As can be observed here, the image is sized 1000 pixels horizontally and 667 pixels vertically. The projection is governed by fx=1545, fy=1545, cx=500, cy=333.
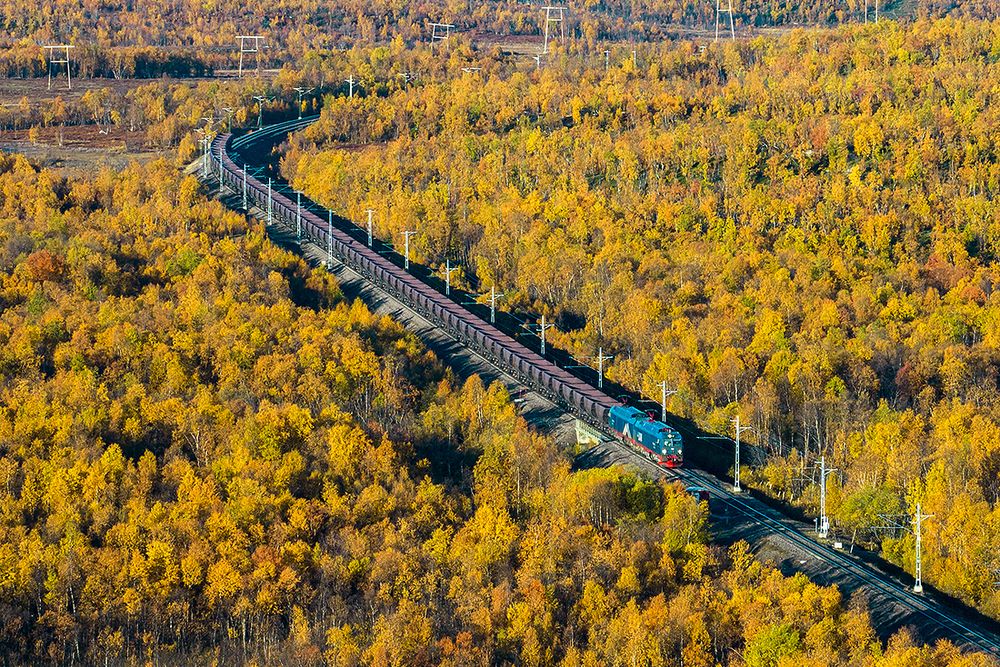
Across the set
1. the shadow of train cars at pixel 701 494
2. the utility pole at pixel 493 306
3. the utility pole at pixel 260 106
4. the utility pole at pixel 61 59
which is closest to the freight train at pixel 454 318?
the utility pole at pixel 493 306

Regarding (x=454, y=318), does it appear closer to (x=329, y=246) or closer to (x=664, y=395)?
(x=664, y=395)

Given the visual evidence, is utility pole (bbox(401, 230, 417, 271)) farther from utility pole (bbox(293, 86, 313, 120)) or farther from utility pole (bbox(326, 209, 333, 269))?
utility pole (bbox(293, 86, 313, 120))

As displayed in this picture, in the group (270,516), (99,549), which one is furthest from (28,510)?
(270,516)

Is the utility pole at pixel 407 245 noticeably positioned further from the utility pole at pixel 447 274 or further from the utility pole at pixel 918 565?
the utility pole at pixel 918 565

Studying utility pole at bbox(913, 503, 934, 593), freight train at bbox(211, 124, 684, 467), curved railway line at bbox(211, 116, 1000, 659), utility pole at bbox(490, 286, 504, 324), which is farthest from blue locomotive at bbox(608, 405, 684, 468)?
utility pole at bbox(490, 286, 504, 324)

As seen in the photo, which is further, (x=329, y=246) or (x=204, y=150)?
(x=204, y=150)

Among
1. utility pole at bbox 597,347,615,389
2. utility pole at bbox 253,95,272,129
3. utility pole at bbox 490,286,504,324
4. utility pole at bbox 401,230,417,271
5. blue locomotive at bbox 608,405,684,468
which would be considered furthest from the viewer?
utility pole at bbox 253,95,272,129

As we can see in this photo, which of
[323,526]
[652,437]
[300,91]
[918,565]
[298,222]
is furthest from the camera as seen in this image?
[300,91]

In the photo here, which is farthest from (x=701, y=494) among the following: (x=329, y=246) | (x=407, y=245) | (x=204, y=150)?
(x=204, y=150)
